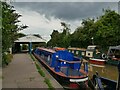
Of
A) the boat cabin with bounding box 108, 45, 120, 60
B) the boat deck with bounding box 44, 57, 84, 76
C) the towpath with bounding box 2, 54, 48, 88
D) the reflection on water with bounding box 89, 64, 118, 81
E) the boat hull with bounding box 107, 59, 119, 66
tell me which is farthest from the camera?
the boat deck with bounding box 44, 57, 84, 76

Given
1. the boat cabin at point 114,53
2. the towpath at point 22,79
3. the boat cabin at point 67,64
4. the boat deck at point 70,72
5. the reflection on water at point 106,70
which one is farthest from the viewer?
the boat cabin at point 67,64

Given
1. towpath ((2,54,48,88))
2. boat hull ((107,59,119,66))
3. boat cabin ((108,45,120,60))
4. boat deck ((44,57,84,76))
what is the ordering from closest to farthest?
boat hull ((107,59,119,66)) → boat cabin ((108,45,120,60)) → towpath ((2,54,48,88)) → boat deck ((44,57,84,76))

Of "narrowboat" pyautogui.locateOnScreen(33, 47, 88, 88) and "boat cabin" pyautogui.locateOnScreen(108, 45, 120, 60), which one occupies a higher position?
"boat cabin" pyautogui.locateOnScreen(108, 45, 120, 60)

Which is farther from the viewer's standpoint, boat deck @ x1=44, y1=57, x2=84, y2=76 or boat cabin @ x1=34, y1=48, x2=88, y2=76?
boat cabin @ x1=34, y1=48, x2=88, y2=76

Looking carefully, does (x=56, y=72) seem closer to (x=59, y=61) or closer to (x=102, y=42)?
(x=59, y=61)

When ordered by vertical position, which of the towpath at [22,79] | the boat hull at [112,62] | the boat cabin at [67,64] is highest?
the boat hull at [112,62]

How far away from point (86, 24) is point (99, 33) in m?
14.8

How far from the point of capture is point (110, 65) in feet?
40.0

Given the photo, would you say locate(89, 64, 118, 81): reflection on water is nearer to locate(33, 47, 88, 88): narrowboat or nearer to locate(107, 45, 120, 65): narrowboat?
locate(107, 45, 120, 65): narrowboat

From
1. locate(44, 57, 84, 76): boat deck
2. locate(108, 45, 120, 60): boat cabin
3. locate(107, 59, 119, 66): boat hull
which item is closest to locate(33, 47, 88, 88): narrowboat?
locate(44, 57, 84, 76): boat deck

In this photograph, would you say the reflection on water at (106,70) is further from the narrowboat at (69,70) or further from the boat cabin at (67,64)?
the boat cabin at (67,64)

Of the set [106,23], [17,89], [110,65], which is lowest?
[17,89]

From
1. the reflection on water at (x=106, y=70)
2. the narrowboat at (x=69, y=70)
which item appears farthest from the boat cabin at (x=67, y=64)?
the reflection on water at (x=106, y=70)

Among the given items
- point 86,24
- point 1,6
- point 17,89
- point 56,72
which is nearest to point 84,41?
point 86,24
